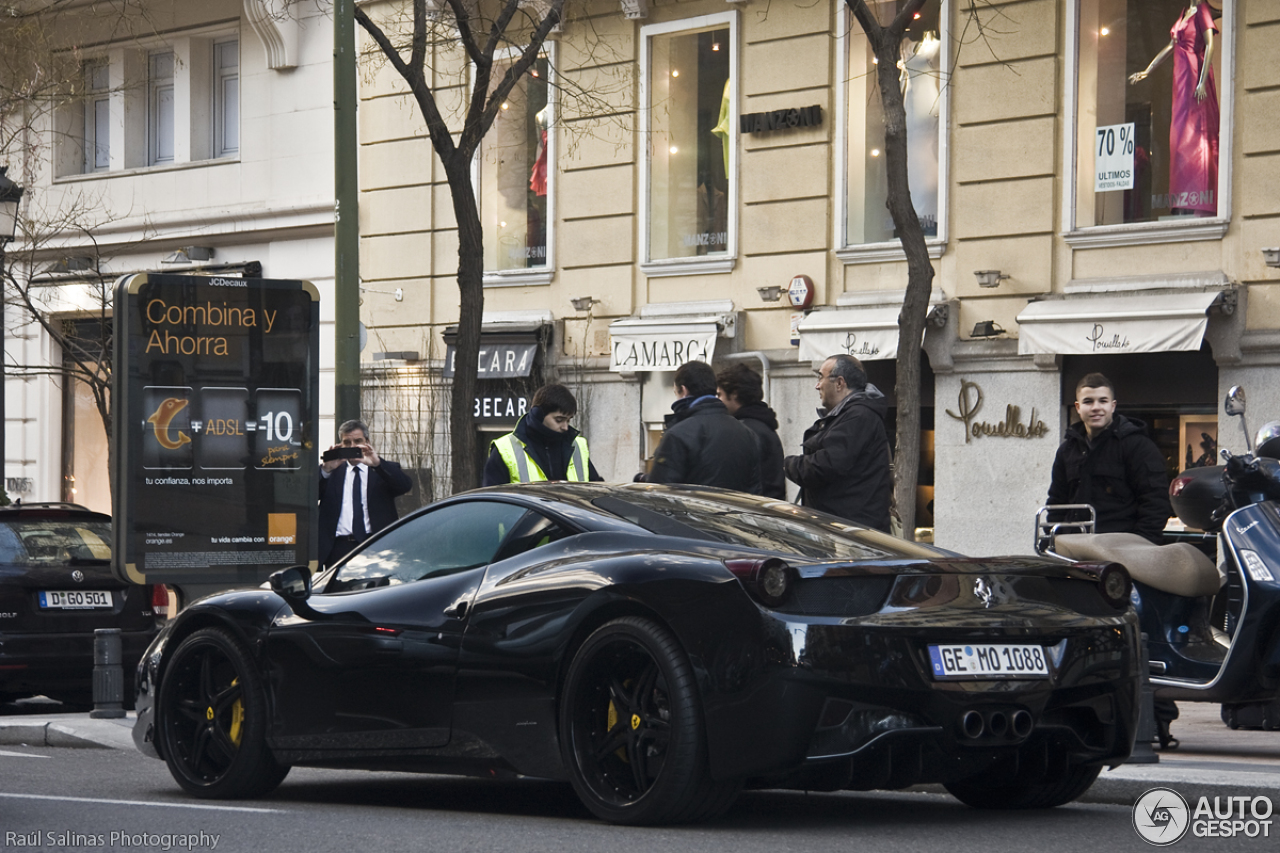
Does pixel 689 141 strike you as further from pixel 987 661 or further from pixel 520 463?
pixel 987 661

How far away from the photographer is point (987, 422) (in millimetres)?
17859

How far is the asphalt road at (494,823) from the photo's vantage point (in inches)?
229

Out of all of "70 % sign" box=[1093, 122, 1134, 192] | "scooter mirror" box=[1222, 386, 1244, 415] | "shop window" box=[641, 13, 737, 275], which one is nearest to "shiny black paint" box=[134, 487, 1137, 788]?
"scooter mirror" box=[1222, 386, 1244, 415]

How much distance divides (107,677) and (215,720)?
4.04 metres

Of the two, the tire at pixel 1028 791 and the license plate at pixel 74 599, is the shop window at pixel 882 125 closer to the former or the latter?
the license plate at pixel 74 599

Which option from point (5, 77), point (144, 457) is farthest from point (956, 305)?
point (5, 77)

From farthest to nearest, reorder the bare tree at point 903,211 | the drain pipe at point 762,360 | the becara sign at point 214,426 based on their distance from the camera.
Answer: the drain pipe at point 762,360, the bare tree at point 903,211, the becara sign at point 214,426

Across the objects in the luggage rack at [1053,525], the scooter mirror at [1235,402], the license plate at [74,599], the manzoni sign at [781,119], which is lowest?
the license plate at [74,599]

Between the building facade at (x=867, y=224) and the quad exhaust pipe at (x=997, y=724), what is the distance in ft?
34.7

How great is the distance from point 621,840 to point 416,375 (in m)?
16.9

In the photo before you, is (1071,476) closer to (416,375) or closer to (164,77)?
(416,375)

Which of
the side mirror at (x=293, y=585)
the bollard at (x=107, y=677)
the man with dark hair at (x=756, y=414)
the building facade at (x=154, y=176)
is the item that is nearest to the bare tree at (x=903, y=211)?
the man with dark hair at (x=756, y=414)

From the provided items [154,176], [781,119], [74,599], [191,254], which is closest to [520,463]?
[74,599]

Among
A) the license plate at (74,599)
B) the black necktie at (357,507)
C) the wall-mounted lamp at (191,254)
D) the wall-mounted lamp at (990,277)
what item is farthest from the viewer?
the wall-mounted lamp at (191,254)
